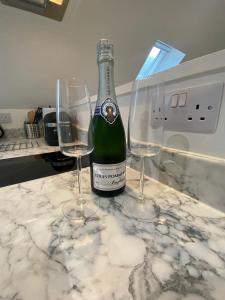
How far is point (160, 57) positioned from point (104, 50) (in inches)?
75.0

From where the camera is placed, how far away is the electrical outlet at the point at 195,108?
0.35 meters

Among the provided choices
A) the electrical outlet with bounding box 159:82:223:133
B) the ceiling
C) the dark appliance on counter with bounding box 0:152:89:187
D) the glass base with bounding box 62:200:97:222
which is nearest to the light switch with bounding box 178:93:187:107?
the electrical outlet with bounding box 159:82:223:133

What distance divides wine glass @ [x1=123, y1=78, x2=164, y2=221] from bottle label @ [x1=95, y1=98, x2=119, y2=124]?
0.25 ft

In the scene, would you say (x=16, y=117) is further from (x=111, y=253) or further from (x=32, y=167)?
(x=111, y=253)

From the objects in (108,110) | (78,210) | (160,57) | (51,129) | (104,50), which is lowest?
(78,210)

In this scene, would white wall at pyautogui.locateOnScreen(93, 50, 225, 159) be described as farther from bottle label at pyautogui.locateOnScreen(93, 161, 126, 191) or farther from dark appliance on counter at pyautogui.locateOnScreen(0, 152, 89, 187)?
dark appliance on counter at pyautogui.locateOnScreen(0, 152, 89, 187)

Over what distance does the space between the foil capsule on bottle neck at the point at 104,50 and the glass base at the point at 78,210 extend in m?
0.36

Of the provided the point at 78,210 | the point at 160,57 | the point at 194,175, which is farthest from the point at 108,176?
the point at 160,57

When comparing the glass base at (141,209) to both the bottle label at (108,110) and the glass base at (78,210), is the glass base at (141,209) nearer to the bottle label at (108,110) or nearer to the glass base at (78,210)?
the glass base at (78,210)

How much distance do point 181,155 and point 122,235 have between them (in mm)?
256

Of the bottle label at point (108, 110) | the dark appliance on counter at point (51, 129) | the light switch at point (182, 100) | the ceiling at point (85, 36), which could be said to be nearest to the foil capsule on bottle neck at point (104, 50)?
the bottle label at point (108, 110)

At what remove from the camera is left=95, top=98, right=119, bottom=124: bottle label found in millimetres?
438

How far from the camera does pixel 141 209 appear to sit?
0.37 m

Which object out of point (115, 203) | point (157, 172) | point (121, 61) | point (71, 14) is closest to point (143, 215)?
point (115, 203)
